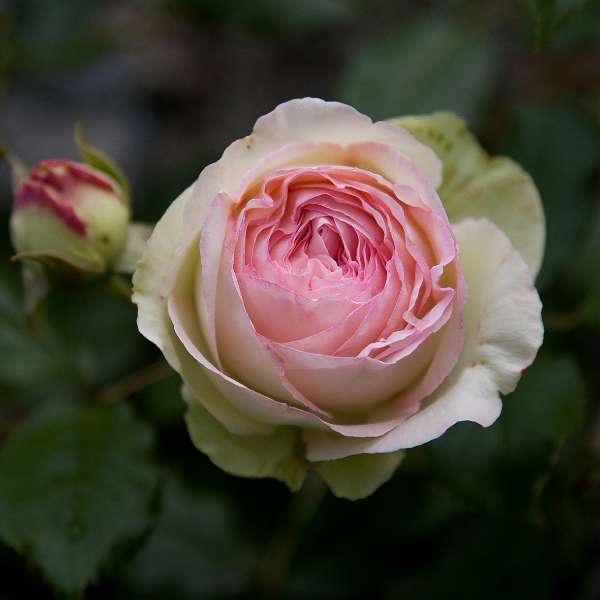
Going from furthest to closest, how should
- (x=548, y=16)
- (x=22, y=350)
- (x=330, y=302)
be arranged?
(x=22, y=350) < (x=548, y=16) < (x=330, y=302)

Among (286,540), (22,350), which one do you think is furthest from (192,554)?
(22,350)

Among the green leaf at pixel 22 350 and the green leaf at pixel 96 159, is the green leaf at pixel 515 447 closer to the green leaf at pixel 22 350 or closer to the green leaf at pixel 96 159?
the green leaf at pixel 96 159

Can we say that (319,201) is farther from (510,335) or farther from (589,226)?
(589,226)

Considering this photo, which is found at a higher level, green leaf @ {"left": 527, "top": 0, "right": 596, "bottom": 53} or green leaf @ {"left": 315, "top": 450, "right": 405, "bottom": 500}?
green leaf @ {"left": 527, "top": 0, "right": 596, "bottom": 53}

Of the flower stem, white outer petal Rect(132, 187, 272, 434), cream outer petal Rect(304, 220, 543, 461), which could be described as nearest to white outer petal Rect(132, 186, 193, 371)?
white outer petal Rect(132, 187, 272, 434)

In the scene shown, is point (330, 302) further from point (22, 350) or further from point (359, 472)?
point (22, 350)

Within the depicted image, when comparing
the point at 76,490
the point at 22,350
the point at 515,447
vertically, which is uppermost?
the point at 515,447

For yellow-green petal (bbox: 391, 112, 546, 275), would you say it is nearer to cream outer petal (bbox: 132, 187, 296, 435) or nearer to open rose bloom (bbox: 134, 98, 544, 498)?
open rose bloom (bbox: 134, 98, 544, 498)
